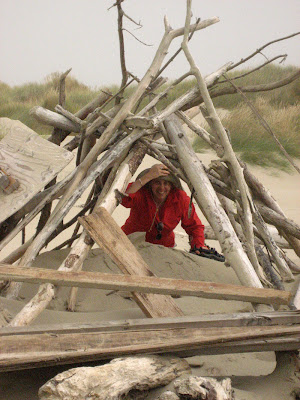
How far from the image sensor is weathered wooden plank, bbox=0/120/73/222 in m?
3.43

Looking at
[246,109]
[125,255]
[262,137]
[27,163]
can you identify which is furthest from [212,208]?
[246,109]

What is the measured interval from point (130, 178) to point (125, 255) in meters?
0.85

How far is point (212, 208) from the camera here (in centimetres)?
354

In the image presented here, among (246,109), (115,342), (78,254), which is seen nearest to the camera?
(115,342)

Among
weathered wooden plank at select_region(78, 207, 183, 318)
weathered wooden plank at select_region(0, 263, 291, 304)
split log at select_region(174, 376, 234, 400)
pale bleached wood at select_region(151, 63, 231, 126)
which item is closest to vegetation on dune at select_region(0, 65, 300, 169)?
pale bleached wood at select_region(151, 63, 231, 126)

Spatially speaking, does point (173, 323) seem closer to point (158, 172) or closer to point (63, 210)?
point (63, 210)

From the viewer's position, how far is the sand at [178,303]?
2.35 m

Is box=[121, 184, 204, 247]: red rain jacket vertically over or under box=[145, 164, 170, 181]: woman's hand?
under

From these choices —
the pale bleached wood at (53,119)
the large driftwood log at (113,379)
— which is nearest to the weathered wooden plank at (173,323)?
the large driftwood log at (113,379)

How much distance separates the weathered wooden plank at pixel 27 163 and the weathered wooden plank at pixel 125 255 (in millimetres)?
427

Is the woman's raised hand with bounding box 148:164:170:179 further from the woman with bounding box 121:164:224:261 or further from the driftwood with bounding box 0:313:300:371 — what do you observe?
the driftwood with bounding box 0:313:300:371

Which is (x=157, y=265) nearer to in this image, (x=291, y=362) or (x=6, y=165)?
(x=6, y=165)

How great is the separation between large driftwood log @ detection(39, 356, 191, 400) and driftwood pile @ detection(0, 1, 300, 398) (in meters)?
0.45

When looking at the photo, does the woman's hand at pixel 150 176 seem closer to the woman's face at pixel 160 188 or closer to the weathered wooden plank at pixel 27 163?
the woman's face at pixel 160 188
